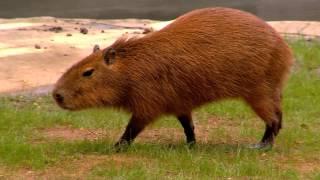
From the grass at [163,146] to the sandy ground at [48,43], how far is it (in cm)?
89

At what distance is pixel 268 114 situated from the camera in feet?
21.2

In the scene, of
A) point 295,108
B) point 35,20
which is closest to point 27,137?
point 295,108

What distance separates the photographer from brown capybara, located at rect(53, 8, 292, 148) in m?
6.21

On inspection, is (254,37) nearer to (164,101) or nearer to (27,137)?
(164,101)

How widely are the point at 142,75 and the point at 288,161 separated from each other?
1295mm

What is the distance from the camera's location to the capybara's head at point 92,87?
6207 mm

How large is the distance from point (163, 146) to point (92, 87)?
773mm

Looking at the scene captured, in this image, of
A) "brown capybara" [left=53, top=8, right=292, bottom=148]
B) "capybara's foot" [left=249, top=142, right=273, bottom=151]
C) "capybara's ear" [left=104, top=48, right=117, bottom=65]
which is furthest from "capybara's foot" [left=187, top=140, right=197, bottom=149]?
"capybara's ear" [left=104, top=48, right=117, bottom=65]

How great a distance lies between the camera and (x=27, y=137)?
685cm

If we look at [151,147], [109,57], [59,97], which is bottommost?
[151,147]

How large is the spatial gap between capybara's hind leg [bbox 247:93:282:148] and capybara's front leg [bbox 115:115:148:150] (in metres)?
0.90

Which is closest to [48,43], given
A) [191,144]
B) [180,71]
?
[191,144]

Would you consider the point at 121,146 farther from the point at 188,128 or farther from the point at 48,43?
the point at 48,43

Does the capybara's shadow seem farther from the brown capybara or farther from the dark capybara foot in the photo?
the brown capybara
